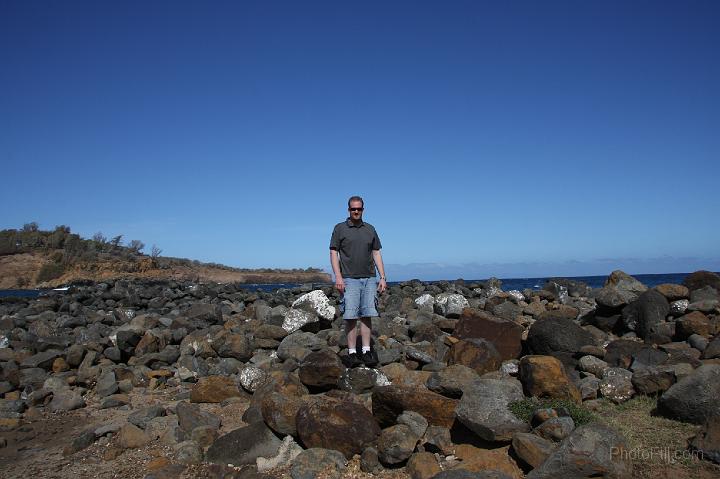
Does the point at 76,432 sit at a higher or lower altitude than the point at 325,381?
lower

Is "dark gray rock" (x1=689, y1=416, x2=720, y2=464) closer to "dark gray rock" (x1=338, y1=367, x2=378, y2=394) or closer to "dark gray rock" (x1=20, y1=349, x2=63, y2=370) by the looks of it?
"dark gray rock" (x1=338, y1=367, x2=378, y2=394)

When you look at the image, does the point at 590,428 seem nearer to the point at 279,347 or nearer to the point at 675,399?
the point at 675,399

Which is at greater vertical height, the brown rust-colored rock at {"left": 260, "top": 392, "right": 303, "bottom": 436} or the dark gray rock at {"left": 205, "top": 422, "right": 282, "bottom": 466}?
the brown rust-colored rock at {"left": 260, "top": 392, "right": 303, "bottom": 436}

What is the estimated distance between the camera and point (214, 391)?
25.2ft

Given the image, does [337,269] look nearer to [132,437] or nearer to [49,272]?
[132,437]

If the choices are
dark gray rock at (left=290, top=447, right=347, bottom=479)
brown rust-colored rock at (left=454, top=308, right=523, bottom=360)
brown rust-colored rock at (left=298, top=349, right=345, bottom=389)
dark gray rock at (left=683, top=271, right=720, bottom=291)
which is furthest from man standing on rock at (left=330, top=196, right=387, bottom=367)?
dark gray rock at (left=683, top=271, right=720, bottom=291)

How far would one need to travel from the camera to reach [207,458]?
18.5 ft

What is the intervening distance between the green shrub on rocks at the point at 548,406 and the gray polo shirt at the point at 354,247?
9.57 feet

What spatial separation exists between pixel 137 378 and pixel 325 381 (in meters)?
4.16

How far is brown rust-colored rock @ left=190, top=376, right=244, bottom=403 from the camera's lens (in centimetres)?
766

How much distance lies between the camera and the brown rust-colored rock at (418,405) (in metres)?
5.75

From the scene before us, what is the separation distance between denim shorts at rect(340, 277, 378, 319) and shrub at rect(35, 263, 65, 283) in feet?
173

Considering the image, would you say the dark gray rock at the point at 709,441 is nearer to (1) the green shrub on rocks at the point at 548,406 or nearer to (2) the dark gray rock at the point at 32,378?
(1) the green shrub on rocks at the point at 548,406

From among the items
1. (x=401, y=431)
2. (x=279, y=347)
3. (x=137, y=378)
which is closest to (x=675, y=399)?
(x=401, y=431)
